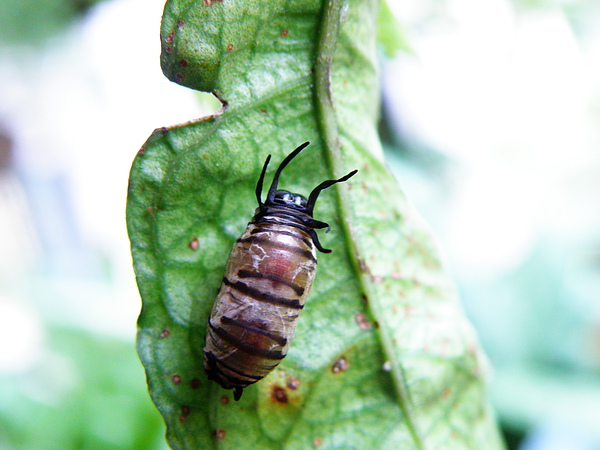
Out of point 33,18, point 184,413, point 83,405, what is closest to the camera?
point 184,413

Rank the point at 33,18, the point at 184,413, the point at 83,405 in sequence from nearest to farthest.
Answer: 1. the point at 184,413
2. the point at 83,405
3. the point at 33,18

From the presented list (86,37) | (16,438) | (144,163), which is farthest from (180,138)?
(86,37)

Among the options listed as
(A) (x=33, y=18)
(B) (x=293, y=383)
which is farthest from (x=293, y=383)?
(A) (x=33, y=18)

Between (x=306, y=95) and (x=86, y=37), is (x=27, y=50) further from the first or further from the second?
(x=306, y=95)

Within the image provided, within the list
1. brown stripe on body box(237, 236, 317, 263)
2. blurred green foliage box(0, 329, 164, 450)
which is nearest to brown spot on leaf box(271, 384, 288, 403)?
brown stripe on body box(237, 236, 317, 263)

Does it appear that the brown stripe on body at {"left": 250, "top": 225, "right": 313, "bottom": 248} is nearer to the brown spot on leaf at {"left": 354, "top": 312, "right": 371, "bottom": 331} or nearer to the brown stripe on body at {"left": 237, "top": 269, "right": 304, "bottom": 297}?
the brown stripe on body at {"left": 237, "top": 269, "right": 304, "bottom": 297}

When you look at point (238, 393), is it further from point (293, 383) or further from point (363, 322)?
point (363, 322)
